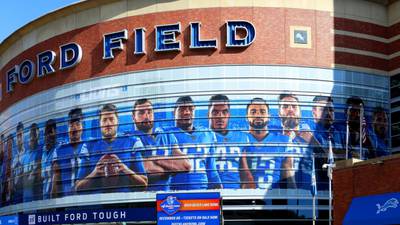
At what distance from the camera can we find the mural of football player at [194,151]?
194ft

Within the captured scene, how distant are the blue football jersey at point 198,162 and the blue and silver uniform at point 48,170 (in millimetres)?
13017

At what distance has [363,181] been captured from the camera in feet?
133

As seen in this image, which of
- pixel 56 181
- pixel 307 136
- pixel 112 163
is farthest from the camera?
pixel 56 181

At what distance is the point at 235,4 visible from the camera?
61.5 m

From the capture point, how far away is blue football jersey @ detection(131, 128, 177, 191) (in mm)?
59750

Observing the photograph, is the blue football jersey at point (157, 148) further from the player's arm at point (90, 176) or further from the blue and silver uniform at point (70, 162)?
the blue and silver uniform at point (70, 162)

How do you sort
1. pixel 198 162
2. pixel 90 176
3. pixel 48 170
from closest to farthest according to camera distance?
pixel 198 162
pixel 90 176
pixel 48 170

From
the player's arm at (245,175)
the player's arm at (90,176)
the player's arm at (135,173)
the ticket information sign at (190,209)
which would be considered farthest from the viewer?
the player's arm at (90,176)

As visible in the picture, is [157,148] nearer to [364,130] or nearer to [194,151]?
[194,151]

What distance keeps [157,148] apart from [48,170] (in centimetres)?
1213

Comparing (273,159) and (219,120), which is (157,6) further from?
(273,159)

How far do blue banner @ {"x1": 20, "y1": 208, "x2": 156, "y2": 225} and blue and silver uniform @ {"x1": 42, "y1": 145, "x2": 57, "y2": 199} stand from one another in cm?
621

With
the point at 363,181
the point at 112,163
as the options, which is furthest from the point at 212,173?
the point at 363,181

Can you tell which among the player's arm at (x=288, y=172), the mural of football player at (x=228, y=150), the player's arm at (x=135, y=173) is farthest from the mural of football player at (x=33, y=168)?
Result: the player's arm at (x=288, y=172)
